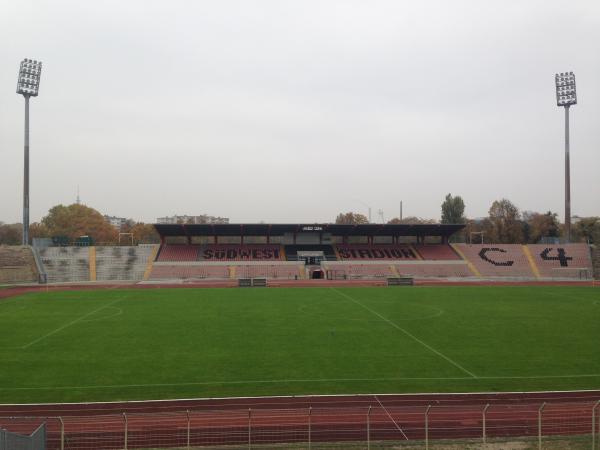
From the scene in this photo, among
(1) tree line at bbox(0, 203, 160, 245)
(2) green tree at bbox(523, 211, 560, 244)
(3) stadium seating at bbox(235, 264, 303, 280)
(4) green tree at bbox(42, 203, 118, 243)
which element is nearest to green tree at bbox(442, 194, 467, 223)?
(2) green tree at bbox(523, 211, 560, 244)

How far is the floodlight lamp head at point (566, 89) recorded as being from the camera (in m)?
60.8

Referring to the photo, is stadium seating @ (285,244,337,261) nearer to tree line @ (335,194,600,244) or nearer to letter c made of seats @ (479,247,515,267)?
letter c made of seats @ (479,247,515,267)

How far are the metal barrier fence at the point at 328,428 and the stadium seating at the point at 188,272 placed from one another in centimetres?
4361

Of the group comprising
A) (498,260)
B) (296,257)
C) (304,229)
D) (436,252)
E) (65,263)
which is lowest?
(65,263)

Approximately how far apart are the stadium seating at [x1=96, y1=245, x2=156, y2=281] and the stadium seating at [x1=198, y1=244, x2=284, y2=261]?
7677mm

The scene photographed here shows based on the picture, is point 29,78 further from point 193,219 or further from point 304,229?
point 193,219

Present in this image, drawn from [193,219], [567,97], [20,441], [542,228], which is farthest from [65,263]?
[193,219]

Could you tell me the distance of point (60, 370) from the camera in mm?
16266

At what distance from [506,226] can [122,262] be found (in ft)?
245

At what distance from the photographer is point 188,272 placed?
55906 mm

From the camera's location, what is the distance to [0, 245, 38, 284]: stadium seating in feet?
166

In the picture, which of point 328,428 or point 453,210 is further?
point 453,210

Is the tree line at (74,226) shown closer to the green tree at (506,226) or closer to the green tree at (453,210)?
the green tree at (453,210)

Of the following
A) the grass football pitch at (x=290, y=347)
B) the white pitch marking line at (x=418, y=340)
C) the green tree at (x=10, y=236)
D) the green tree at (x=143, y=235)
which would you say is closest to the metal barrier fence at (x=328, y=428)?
the grass football pitch at (x=290, y=347)
